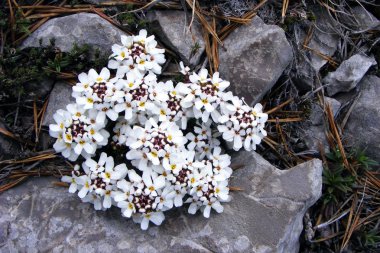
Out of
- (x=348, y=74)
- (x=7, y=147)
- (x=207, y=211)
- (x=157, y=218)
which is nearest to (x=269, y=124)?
(x=348, y=74)

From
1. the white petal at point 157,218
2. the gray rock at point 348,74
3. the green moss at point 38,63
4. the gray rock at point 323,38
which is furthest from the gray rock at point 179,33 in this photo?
the white petal at point 157,218

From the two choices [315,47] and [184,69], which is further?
[315,47]

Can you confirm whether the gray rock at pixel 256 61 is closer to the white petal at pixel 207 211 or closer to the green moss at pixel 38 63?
the white petal at pixel 207 211

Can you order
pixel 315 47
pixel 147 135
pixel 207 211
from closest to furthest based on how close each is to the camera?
pixel 147 135, pixel 207 211, pixel 315 47

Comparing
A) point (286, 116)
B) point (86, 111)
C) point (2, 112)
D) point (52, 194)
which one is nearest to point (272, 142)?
point (286, 116)

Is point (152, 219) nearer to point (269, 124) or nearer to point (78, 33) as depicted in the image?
point (269, 124)

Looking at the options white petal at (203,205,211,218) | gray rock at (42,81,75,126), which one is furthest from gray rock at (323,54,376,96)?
gray rock at (42,81,75,126)

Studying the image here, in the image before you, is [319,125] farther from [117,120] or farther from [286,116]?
[117,120]
